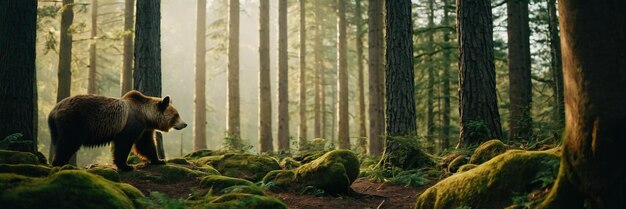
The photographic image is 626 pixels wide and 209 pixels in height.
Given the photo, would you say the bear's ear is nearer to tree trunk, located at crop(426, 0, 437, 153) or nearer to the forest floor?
the forest floor

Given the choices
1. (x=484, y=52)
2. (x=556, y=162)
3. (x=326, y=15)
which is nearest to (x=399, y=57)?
(x=484, y=52)

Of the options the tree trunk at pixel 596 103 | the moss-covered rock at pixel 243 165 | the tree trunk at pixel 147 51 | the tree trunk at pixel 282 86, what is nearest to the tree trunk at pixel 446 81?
the tree trunk at pixel 282 86

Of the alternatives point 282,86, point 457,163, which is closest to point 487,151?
point 457,163

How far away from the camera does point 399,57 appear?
A: 1171cm

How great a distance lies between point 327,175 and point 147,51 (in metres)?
6.46

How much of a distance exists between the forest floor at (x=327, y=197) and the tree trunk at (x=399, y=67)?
235 cm

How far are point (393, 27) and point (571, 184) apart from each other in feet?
25.9

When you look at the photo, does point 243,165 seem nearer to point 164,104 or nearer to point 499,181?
point 164,104

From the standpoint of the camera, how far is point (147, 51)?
487 inches

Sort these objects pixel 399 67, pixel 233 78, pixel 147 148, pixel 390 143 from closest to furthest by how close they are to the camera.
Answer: pixel 147 148, pixel 390 143, pixel 399 67, pixel 233 78

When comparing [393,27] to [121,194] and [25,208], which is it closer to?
[121,194]

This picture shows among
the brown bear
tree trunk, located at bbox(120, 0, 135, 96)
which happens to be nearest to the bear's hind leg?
the brown bear

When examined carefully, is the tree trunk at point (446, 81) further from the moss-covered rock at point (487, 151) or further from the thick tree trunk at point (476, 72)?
the moss-covered rock at point (487, 151)

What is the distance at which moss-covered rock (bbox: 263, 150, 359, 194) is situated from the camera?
884 centimetres
